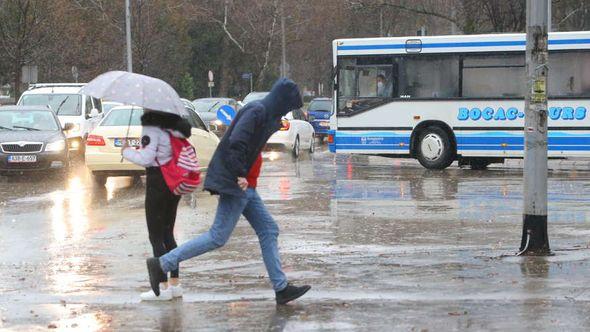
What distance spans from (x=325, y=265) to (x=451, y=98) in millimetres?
14105

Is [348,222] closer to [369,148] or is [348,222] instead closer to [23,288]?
[23,288]

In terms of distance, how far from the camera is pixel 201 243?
8672 millimetres

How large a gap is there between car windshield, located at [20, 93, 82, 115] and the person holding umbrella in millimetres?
19488

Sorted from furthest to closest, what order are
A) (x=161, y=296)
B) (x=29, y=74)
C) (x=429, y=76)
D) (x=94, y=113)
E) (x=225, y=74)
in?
(x=225, y=74)
(x=29, y=74)
(x=94, y=113)
(x=429, y=76)
(x=161, y=296)

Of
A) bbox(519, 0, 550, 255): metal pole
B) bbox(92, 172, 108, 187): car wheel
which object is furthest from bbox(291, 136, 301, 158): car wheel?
bbox(519, 0, 550, 255): metal pole

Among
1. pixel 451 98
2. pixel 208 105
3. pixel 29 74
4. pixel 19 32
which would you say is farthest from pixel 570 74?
pixel 19 32

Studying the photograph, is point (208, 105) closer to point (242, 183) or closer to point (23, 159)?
point (23, 159)

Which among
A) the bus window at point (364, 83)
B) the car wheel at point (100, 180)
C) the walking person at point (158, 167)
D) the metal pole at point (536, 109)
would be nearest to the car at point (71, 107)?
the bus window at point (364, 83)

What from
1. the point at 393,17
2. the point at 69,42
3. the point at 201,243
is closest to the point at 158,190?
the point at 201,243

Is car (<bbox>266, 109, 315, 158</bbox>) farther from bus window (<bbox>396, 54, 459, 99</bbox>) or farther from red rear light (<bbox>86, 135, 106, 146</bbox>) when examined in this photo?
red rear light (<bbox>86, 135, 106, 146</bbox>)

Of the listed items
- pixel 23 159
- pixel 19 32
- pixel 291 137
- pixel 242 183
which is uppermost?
pixel 19 32

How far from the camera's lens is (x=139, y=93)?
28.6ft

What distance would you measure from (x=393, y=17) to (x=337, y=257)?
53260 millimetres

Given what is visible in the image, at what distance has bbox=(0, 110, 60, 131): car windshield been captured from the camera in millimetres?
23312
